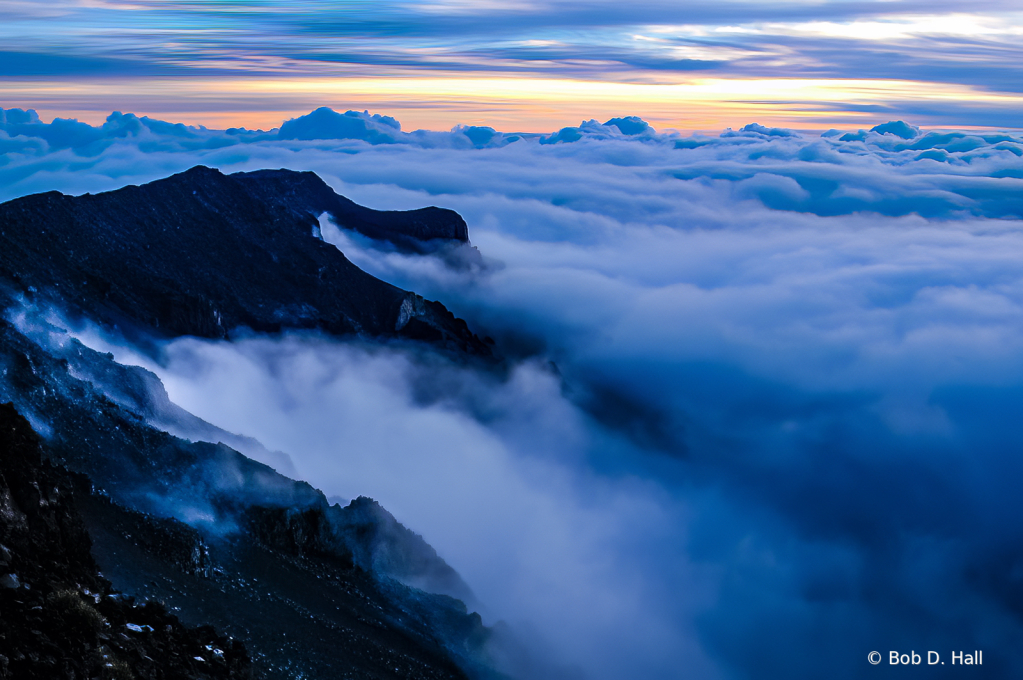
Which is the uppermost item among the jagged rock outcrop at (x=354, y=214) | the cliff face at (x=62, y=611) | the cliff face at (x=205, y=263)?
the jagged rock outcrop at (x=354, y=214)

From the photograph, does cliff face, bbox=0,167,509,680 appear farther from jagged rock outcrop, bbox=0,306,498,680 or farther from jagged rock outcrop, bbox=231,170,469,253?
jagged rock outcrop, bbox=231,170,469,253

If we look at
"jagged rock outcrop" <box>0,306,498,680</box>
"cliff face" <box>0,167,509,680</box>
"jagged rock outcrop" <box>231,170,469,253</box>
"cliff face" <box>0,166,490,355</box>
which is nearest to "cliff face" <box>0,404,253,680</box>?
"cliff face" <box>0,167,509,680</box>

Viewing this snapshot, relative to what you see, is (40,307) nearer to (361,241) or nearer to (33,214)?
(33,214)

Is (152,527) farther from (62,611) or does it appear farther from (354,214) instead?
(354,214)

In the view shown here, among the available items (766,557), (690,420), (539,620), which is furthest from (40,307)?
(690,420)

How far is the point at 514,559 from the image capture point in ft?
192

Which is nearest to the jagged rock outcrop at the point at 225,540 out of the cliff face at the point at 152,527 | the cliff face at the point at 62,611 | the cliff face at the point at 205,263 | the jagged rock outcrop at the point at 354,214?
the cliff face at the point at 152,527

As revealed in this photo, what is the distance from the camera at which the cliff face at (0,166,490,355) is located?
46.8m

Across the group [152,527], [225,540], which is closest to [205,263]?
[225,540]

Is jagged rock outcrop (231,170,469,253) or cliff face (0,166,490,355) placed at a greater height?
jagged rock outcrop (231,170,469,253)

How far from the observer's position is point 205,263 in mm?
62500

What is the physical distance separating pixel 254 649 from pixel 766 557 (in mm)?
65817

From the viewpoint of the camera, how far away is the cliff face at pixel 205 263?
46812 mm

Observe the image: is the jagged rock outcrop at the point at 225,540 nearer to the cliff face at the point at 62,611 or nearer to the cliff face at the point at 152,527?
the cliff face at the point at 152,527
